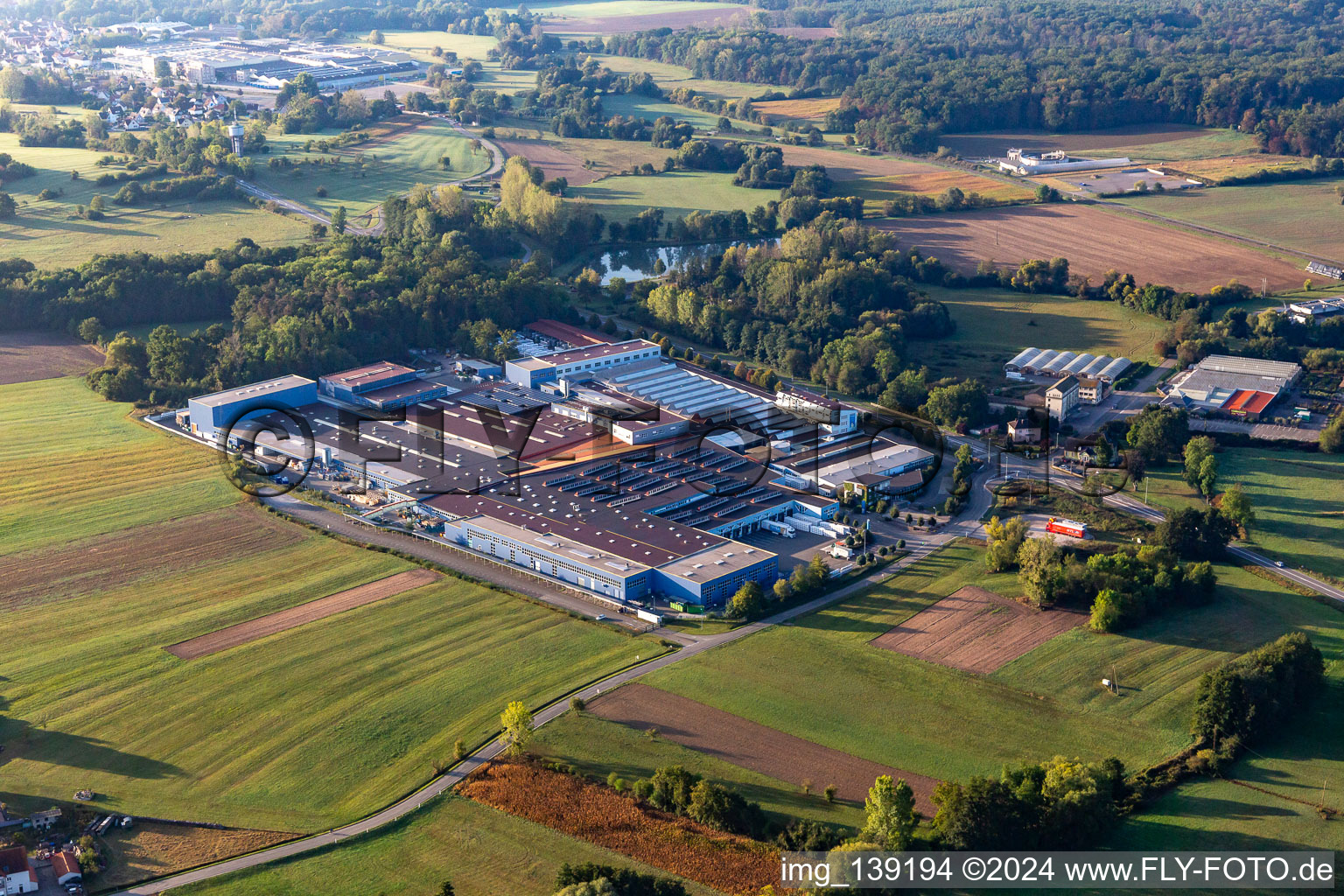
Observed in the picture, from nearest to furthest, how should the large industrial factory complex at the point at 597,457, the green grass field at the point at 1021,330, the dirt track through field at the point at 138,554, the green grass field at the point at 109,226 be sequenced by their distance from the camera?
the dirt track through field at the point at 138,554
the large industrial factory complex at the point at 597,457
the green grass field at the point at 1021,330
the green grass field at the point at 109,226

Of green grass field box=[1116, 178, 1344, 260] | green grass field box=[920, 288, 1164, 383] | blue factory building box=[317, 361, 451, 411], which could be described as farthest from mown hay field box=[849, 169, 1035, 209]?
blue factory building box=[317, 361, 451, 411]

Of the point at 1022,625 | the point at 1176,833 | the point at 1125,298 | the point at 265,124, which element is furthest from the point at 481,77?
the point at 1176,833

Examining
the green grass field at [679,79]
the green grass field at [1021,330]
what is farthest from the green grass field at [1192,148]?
the green grass field at [679,79]

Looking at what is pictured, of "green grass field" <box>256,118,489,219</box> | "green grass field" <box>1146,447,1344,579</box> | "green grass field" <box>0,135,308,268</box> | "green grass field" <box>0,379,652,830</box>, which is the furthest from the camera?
"green grass field" <box>256,118,489,219</box>

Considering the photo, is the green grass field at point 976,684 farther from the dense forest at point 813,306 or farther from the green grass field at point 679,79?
the green grass field at point 679,79

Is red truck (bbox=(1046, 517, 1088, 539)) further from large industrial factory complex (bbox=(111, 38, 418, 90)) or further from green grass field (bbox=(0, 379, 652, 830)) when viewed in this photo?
large industrial factory complex (bbox=(111, 38, 418, 90))

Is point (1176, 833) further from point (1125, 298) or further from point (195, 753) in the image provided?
point (1125, 298)
